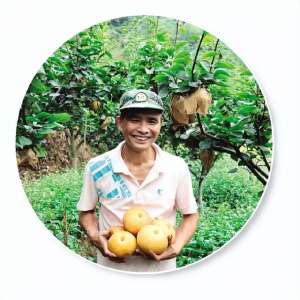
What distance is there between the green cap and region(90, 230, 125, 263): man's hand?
36cm

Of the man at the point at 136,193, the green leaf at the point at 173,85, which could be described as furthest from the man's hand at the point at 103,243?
the green leaf at the point at 173,85

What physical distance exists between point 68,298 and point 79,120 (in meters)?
0.54

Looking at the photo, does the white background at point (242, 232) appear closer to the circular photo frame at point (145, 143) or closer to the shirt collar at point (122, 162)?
the circular photo frame at point (145, 143)

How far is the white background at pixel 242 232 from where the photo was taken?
145 cm

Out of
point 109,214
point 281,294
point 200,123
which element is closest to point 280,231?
point 281,294

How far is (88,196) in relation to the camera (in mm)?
1476

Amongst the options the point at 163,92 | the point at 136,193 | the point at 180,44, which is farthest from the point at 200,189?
the point at 180,44

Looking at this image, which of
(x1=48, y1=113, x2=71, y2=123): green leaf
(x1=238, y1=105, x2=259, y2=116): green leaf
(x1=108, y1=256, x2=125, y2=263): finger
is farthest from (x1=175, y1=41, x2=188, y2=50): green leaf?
(x1=108, y1=256, x2=125, y2=263): finger

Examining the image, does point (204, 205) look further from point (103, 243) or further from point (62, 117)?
point (62, 117)

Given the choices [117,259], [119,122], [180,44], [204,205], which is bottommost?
[117,259]

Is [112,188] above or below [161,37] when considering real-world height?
below

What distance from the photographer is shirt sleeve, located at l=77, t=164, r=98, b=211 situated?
1.47m

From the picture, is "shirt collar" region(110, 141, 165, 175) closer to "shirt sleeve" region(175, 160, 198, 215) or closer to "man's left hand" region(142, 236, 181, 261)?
"shirt sleeve" region(175, 160, 198, 215)

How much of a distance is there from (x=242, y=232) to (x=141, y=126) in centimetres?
43
